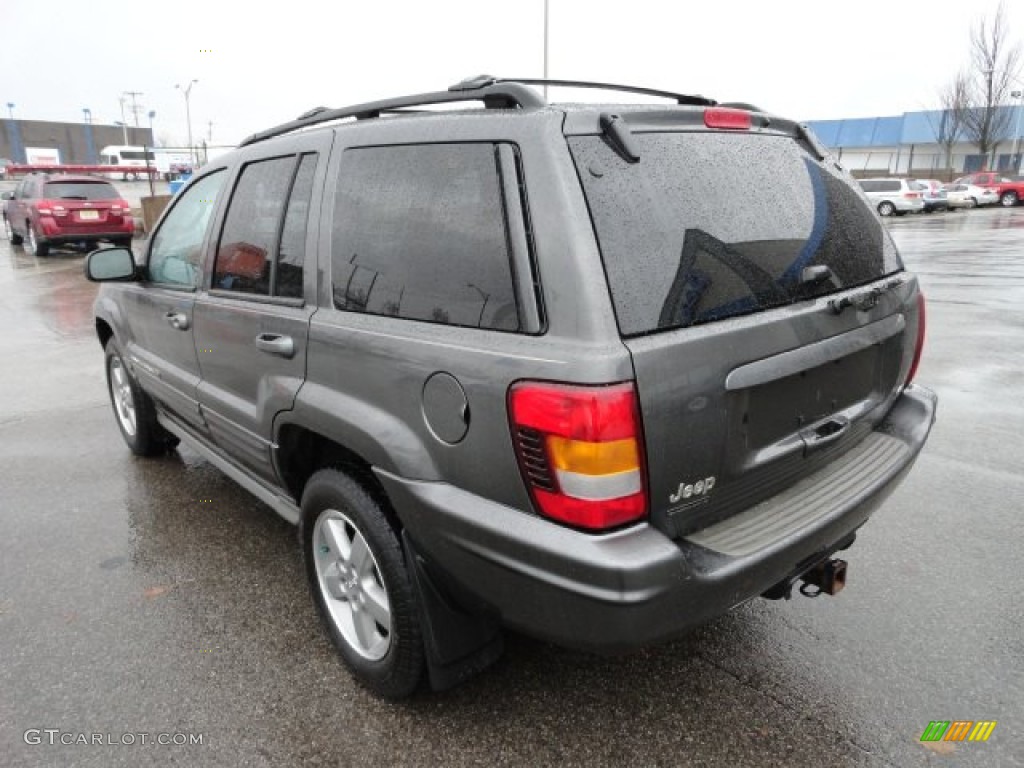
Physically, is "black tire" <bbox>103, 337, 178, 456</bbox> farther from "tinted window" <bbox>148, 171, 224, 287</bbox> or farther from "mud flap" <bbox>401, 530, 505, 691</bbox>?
"mud flap" <bbox>401, 530, 505, 691</bbox>

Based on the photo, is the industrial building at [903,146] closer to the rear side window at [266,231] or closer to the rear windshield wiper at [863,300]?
the rear windshield wiper at [863,300]

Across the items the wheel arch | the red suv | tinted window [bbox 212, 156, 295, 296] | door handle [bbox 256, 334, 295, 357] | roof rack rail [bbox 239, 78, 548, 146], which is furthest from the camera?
the red suv

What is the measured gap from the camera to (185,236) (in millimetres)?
3631

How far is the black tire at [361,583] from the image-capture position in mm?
2230

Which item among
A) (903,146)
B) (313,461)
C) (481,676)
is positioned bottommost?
(481,676)

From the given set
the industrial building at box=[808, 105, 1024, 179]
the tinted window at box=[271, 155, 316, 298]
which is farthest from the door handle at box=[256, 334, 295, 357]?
the industrial building at box=[808, 105, 1024, 179]

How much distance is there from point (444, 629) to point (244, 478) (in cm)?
148

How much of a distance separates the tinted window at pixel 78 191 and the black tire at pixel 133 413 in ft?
46.0

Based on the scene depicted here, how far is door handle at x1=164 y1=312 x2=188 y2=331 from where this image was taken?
3393mm

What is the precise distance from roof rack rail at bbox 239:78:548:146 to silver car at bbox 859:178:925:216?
3160cm

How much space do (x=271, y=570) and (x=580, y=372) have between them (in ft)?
7.25

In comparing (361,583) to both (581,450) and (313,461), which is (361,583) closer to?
(313,461)

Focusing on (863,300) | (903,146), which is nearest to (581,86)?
(863,300)

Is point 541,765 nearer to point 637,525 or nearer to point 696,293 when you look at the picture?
point 637,525
